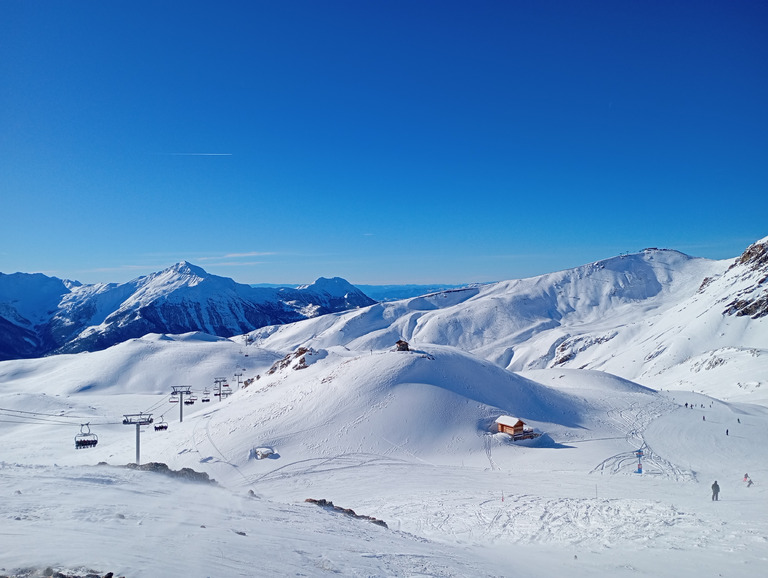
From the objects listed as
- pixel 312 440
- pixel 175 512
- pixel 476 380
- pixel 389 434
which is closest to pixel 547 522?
pixel 175 512

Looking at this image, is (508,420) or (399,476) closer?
(399,476)

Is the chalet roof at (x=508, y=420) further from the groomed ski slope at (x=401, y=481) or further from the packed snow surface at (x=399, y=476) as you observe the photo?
the groomed ski slope at (x=401, y=481)

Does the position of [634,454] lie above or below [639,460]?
below

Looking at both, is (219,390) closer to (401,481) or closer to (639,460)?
(401,481)

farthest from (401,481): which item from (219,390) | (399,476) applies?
(219,390)

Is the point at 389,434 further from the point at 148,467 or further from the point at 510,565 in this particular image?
the point at 510,565

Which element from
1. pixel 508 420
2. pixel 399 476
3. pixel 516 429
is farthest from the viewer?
pixel 508 420

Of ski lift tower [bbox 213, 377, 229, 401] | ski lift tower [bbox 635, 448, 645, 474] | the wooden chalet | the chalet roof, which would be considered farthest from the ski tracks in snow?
ski lift tower [bbox 213, 377, 229, 401]

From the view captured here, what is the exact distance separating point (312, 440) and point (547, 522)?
2175 cm

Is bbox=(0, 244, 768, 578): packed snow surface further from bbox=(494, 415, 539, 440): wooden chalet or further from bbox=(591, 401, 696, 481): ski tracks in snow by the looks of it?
bbox=(494, 415, 539, 440): wooden chalet

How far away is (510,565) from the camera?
42.5 ft

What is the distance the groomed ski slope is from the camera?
33.8 ft

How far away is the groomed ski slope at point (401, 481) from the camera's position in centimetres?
1030

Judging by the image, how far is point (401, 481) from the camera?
28109 millimetres
